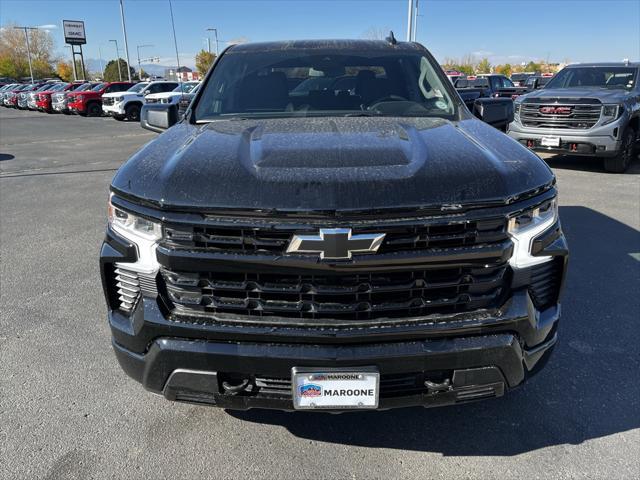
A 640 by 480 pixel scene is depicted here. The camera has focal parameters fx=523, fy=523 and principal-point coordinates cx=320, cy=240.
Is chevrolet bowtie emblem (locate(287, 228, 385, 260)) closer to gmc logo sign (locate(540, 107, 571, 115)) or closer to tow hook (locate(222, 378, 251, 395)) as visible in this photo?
tow hook (locate(222, 378, 251, 395))

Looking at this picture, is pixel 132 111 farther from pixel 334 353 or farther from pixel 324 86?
pixel 334 353

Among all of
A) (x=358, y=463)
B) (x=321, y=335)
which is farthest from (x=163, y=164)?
(x=358, y=463)

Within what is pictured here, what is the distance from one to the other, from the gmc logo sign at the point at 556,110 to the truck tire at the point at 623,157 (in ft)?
3.44

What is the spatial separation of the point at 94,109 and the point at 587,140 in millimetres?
26680

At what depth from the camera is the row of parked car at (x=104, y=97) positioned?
2478cm

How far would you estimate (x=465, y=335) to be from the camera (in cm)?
204

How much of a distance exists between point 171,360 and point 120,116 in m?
25.7

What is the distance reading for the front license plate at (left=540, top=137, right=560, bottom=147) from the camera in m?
9.02

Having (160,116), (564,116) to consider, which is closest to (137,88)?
(564,116)

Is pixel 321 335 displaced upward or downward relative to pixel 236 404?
upward

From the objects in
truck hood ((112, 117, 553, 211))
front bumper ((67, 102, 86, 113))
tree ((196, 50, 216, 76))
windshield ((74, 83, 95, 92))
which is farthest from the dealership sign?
truck hood ((112, 117, 553, 211))

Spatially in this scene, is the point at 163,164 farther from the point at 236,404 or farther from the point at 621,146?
the point at 621,146

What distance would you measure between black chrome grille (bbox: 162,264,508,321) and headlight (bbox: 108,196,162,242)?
17 cm

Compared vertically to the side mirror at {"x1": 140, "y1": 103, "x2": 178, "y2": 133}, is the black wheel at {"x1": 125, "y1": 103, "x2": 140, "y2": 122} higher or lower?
lower
